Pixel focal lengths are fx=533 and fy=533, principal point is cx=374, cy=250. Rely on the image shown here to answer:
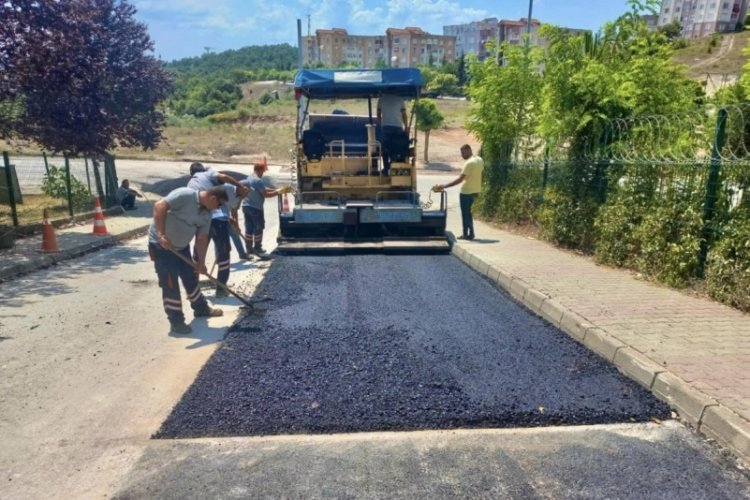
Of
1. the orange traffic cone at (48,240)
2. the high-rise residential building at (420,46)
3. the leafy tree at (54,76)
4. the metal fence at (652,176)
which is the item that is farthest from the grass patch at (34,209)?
the high-rise residential building at (420,46)

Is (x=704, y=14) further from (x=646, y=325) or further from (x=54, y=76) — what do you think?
(x=646, y=325)

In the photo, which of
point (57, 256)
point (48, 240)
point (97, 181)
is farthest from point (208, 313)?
point (97, 181)

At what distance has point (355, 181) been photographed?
31.8ft

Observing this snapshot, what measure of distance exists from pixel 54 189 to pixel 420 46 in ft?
424

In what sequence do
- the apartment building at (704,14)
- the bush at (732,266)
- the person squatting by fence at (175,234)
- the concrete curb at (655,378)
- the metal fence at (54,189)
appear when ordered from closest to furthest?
the concrete curb at (655,378)
the bush at (732,266)
the person squatting by fence at (175,234)
the metal fence at (54,189)
the apartment building at (704,14)

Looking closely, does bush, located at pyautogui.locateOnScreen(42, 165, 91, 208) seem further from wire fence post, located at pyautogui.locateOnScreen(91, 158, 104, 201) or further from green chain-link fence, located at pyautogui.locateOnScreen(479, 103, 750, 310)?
green chain-link fence, located at pyautogui.locateOnScreen(479, 103, 750, 310)

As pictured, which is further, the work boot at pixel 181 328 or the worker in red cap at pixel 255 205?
the worker in red cap at pixel 255 205

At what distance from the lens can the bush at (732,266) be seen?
16.5 ft

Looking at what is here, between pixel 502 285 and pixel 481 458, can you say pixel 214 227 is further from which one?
pixel 481 458

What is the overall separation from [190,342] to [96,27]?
838 centimetres

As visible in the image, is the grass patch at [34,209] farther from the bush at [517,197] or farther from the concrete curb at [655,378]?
the concrete curb at [655,378]

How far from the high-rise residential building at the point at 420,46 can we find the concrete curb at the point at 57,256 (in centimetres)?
11727

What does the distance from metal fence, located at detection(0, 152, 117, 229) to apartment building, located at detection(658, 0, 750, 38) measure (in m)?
120

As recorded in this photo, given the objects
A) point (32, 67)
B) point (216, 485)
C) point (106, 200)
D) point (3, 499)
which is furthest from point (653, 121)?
point (106, 200)
